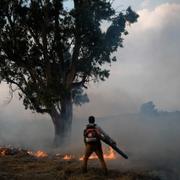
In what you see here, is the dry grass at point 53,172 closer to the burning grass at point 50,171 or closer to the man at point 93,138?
the burning grass at point 50,171

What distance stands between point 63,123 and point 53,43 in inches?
270

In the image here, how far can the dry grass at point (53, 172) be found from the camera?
19.1 meters

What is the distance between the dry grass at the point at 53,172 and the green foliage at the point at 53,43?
42.0ft

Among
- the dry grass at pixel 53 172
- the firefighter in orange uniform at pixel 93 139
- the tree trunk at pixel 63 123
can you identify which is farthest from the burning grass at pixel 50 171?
the tree trunk at pixel 63 123

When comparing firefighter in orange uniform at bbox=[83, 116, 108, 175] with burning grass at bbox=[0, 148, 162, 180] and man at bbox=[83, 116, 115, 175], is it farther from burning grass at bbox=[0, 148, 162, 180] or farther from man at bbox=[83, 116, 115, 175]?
burning grass at bbox=[0, 148, 162, 180]

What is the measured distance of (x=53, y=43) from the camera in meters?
37.8

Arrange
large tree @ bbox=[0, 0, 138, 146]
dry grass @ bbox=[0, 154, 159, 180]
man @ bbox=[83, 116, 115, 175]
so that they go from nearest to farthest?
dry grass @ bbox=[0, 154, 159, 180]
man @ bbox=[83, 116, 115, 175]
large tree @ bbox=[0, 0, 138, 146]

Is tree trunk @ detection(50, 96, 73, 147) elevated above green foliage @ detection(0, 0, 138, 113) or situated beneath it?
situated beneath

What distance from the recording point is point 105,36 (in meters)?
37.8

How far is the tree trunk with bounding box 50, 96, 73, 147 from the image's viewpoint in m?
36.8

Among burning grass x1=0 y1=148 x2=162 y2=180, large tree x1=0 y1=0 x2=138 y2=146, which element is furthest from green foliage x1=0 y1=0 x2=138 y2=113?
burning grass x1=0 y1=148 x2=162 y2=180

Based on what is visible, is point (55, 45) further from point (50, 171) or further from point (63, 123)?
point (50, 171)

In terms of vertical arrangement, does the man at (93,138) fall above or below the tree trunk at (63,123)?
below

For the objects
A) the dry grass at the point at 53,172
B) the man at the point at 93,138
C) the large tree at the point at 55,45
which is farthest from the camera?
the large tree at the point at 55,45
